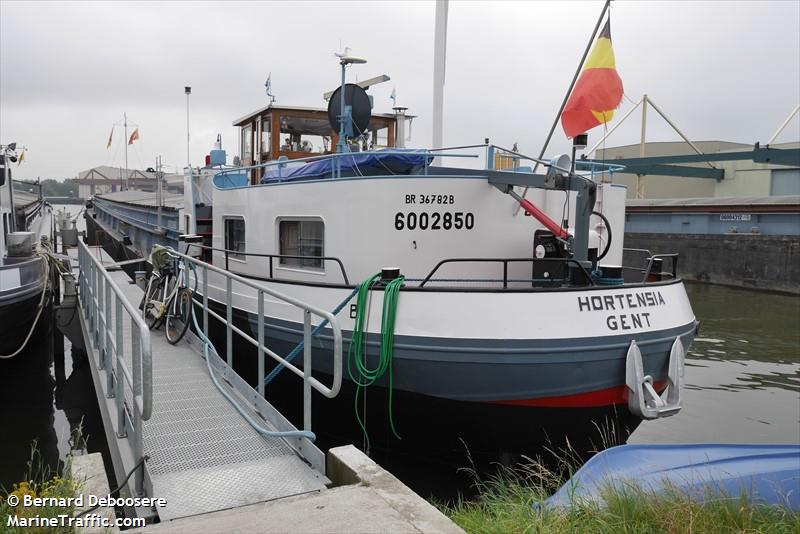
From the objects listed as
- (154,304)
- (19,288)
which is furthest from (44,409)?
(154,304)

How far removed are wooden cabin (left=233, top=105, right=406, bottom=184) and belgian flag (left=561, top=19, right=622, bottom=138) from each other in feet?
12.3

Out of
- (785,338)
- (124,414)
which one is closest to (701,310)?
(785,338)

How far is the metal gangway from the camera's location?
3.60m

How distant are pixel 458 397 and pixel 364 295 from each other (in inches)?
49.8

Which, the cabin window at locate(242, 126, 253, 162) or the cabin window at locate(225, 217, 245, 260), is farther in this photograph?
the cabin window at locate(242, 126, 253, 162)

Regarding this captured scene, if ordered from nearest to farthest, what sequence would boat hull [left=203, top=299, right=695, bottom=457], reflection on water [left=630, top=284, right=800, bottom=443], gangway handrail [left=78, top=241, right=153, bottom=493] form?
1. gangway handrail [left=78, top=241, right=153, bottom=493]
2. boat hull [left=203, top=299, right=695, bottom=457]
3. reflection on water [left=630, top=284, right=800, bottom=443]

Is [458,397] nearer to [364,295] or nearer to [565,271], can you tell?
[364,295]

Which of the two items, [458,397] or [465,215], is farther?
[465,215]

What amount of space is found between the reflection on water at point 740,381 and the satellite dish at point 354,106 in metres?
5.46

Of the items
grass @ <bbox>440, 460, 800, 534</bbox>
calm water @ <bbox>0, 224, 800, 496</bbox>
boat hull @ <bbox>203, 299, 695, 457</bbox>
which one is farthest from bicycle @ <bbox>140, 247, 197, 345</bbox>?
grass @ <bbox>440, 460, 800, 534</bbox>

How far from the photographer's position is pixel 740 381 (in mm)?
10016

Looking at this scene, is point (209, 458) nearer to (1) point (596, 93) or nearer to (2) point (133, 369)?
(2) point (133, 369)

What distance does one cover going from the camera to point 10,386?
9625mm

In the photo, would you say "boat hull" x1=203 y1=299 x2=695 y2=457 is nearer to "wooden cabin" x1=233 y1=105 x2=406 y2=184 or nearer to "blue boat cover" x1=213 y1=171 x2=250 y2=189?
"blue boat cover" x1=213 y1=171 x2=250 y2=189
